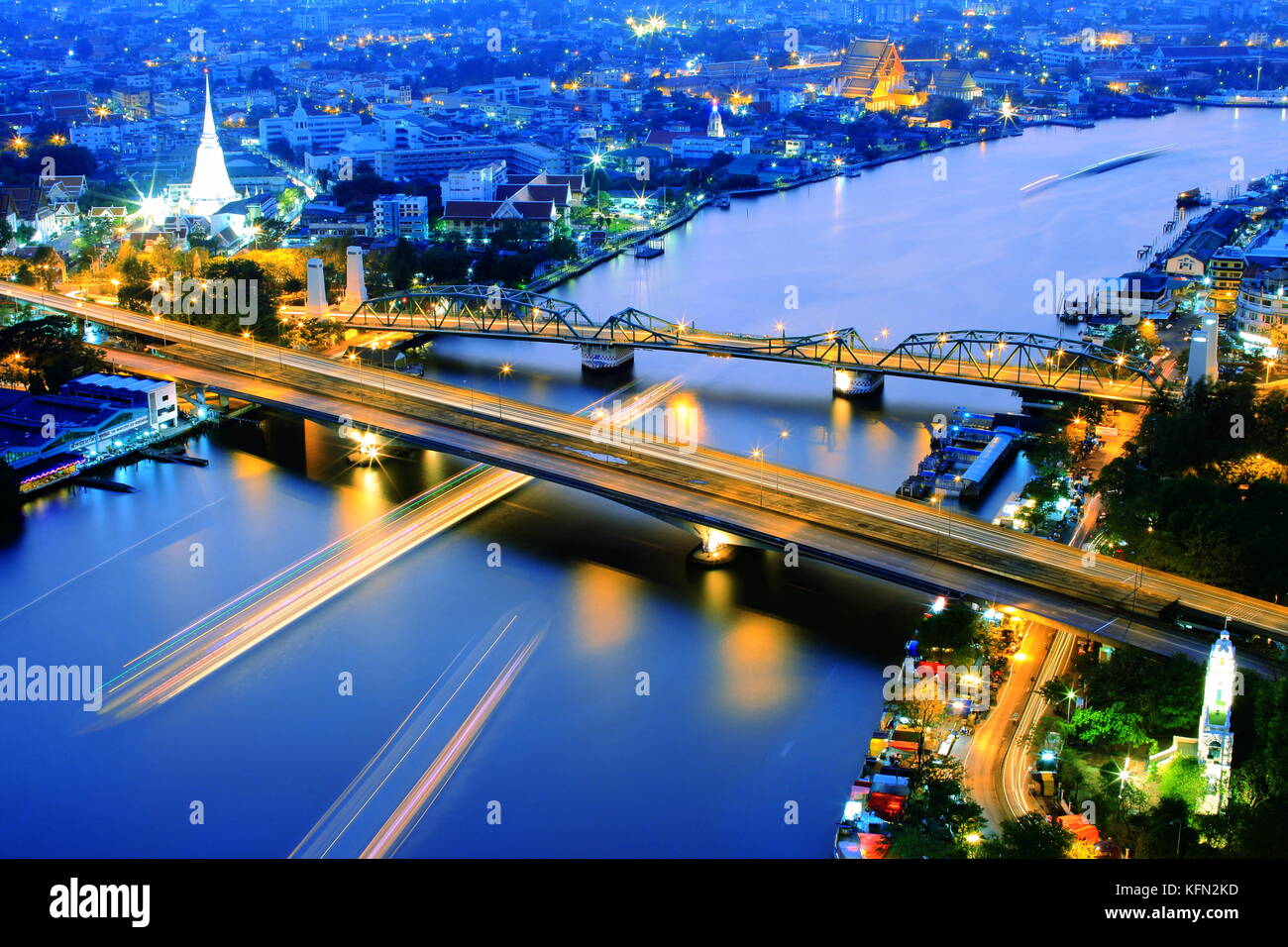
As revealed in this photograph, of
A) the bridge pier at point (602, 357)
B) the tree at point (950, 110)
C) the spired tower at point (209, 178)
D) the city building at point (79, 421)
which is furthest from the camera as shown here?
the tree at point (950, 110)

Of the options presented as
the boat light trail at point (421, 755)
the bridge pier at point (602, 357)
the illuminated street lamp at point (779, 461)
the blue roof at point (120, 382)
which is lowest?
the boat light trail at point (421, 755)

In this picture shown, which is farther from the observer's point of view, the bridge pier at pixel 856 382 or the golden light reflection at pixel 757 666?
the bridge pier at pixel 856 382

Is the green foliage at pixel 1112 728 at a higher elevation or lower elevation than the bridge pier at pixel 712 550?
lower

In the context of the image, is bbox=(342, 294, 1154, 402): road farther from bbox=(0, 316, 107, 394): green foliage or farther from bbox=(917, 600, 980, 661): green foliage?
bbox=(917, 600, 980, 661): green foliage

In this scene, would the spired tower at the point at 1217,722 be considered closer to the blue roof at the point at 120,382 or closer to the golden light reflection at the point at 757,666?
the golden light reflection at the point at 757,666

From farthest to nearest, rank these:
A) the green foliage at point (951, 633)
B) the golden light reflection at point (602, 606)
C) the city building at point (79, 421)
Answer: the city building at point (79, 421) → the golden light reflection at point (602, 606) → the green foliage at point (951, 633)

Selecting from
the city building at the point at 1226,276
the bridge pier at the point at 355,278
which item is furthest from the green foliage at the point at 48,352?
the city building at the point at 1226,276

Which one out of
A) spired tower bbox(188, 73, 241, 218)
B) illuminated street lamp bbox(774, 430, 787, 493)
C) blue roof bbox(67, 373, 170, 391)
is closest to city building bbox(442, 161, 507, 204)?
spired tower bbox(188, 73, 241, 218)
